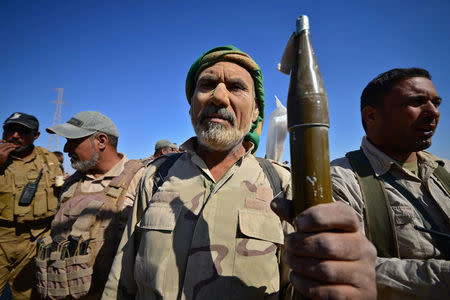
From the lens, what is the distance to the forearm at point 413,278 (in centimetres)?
135

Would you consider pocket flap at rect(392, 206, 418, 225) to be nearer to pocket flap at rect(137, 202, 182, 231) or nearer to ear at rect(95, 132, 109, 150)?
pocket flap at rect(137, 202, 182, 231)

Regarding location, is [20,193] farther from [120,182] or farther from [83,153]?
[120,182]

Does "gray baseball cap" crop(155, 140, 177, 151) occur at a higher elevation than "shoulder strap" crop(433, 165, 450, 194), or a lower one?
higher

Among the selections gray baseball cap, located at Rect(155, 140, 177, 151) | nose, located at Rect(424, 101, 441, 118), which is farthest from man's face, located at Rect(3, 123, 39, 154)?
nose, located at Rect(424, 101, 441, 118)

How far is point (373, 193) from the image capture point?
6.11 feet

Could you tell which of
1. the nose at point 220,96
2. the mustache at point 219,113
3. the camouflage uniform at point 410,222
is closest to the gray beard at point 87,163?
the mustache at point 219,113

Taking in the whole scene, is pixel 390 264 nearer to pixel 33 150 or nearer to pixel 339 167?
pixel 339 167

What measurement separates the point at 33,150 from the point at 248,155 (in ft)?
18.5

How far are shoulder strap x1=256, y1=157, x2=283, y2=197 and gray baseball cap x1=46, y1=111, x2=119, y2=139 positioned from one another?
8.92 feet

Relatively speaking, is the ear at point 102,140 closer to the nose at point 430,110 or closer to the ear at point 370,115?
the ear at point 370,115

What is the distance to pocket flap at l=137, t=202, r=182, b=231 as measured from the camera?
5.26ft

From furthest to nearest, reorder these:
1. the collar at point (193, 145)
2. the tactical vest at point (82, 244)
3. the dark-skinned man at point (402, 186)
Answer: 1. the tactical vest at point (82, 244)
2. the collar at point (193, 145)
3. the dark-skinned man at point (402, 186)

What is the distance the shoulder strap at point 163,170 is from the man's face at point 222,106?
0.42 meters

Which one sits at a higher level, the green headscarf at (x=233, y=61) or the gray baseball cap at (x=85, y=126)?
the green headscarf at (x=233, y=61)
